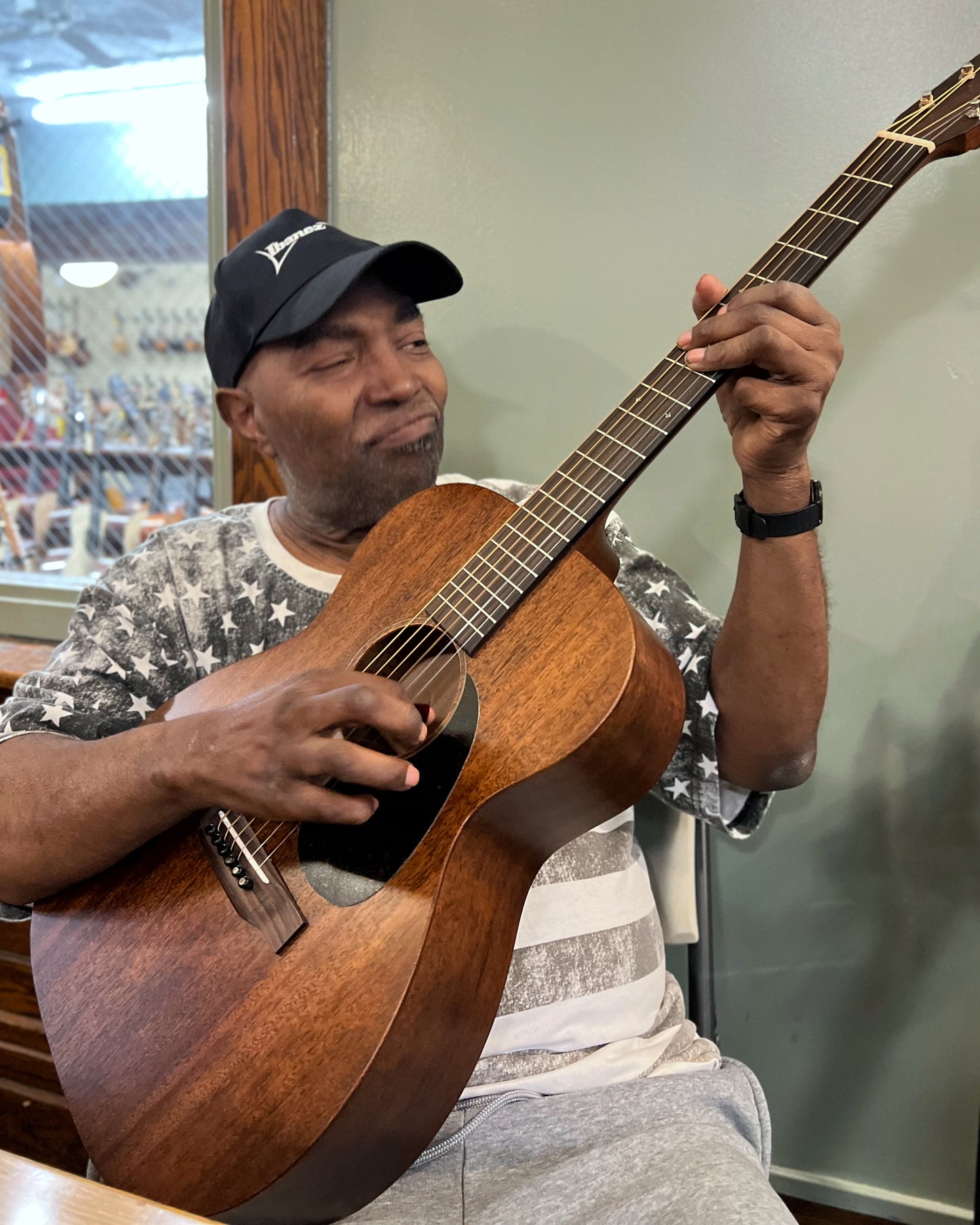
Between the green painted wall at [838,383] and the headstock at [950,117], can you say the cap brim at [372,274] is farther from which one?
the headstock at [950,117]

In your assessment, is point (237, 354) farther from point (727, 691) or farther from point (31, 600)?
point (31, 600)

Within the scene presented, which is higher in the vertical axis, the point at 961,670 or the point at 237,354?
the point at 237,354

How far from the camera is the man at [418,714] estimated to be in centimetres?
84

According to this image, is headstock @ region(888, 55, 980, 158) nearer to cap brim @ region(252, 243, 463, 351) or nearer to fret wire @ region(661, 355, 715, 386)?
fret wire @ region(661, 355, 715, 386)

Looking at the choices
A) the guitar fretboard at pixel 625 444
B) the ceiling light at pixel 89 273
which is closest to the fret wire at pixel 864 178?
Answer: the guitar fretboard at pixel 625 444

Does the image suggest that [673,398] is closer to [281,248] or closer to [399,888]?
[399,888]

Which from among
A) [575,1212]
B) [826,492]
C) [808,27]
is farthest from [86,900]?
[808,27]

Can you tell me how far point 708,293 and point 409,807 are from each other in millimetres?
558

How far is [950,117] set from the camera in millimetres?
931

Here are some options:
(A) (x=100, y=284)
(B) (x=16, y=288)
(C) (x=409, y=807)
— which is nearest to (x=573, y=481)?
(C) (x=409, y=807)

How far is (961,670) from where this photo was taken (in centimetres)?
133

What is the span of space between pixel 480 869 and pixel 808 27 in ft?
3.90

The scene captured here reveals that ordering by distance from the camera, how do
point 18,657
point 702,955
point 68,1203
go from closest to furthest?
1. point 68,1203
2. point 702,955
3. point 18,657

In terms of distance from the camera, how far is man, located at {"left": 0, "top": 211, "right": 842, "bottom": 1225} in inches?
33.0
